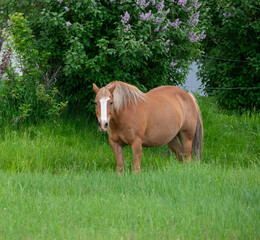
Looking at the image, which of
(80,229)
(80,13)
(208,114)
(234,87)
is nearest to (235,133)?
(208,114)

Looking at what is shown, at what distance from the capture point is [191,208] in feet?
14.5

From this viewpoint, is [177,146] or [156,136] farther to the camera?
[177,146]

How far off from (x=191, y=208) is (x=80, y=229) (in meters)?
1.25

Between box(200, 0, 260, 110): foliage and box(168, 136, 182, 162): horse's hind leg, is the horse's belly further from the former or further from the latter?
box(200, 0, 260, 110): foliage

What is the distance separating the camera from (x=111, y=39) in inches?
311

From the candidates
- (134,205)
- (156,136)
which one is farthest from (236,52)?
(134,205)

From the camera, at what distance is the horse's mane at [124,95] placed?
5.56 m

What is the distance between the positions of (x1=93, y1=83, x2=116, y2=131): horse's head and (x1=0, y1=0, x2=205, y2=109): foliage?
80.0 inches

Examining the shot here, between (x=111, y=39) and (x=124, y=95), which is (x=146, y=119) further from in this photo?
(x=111, y=39)

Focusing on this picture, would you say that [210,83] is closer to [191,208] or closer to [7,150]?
[7,150]

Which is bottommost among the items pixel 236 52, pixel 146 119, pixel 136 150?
pixel 136 150

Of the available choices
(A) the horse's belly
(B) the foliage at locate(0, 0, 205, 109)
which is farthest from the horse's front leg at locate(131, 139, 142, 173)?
(B) the foliage at locate(0, 0, 205, 109)

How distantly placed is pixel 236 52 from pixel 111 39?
190 inches

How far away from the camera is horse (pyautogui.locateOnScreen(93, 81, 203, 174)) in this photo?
5.44m
